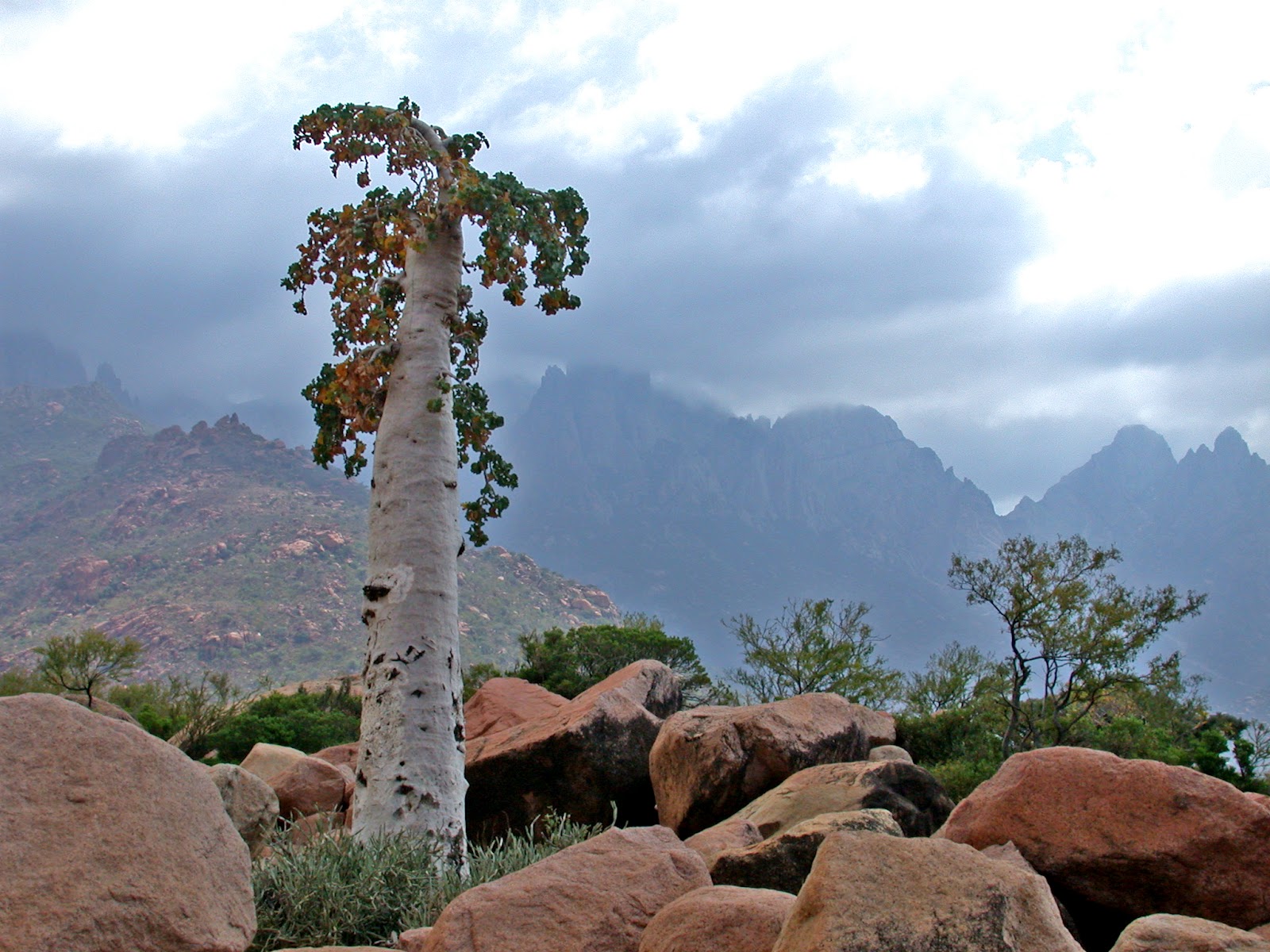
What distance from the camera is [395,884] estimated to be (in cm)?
615

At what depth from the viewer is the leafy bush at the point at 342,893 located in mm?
5320

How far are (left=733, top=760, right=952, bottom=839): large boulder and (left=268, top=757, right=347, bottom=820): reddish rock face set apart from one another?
18.2 ft

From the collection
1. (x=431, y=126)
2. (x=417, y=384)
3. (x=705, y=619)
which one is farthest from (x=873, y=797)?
→ (x=705, y=619)

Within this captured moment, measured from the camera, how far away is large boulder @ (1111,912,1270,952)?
395cm

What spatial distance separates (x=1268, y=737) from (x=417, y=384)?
29.5 meters

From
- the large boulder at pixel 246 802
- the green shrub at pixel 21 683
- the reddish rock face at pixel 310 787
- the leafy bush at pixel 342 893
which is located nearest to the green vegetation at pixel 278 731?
the reddish rock face at pixel 310 787

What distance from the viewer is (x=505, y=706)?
1522cm

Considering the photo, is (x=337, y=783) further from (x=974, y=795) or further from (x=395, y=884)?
(x=974, y=795)

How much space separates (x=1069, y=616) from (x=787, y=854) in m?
14.6

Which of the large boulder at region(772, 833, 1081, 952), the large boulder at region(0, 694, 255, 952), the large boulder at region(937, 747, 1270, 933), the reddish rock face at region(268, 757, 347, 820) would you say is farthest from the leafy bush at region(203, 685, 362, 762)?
the large boulder at region(772, 833, 1081, 952)

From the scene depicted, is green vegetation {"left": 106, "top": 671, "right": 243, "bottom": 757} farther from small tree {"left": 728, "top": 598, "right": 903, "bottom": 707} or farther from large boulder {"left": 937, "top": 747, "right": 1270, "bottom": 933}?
large boulder {"left": 937, "top": 747, "right": 1270, "bottom": 933}

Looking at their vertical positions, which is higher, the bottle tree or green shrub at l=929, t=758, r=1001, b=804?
the bottle tree

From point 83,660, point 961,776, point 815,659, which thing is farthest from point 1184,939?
point 83,660

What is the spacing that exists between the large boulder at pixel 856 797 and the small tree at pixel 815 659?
18142 millimetres
